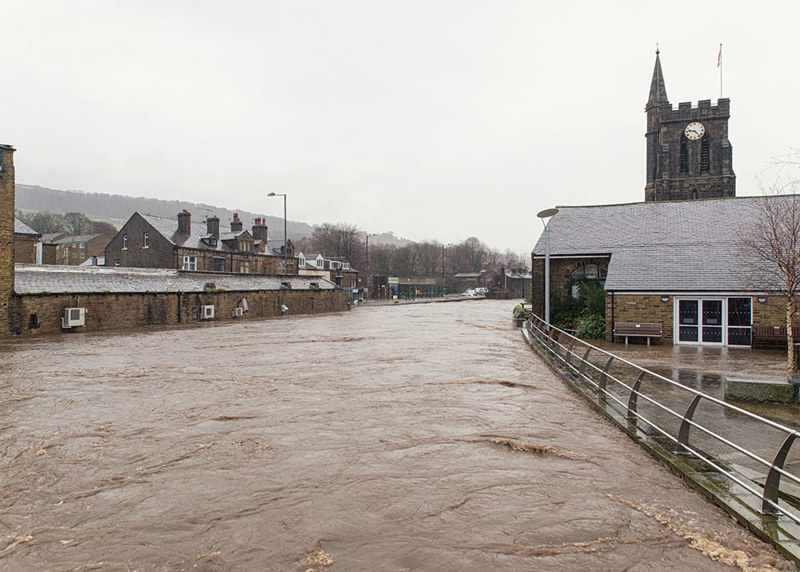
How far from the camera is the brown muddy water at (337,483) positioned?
176 inches

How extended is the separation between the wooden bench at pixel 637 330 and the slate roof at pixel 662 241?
1.48 meters

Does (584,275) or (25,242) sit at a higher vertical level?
(25,242)

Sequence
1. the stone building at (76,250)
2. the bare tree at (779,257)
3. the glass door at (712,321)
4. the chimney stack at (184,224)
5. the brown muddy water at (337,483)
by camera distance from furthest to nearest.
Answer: the stone building at (76,250)
the chimney stack at (184,224)
the glass door at (712,321)
the bare tree at (779,257)
the brown muddy water at (337,483)

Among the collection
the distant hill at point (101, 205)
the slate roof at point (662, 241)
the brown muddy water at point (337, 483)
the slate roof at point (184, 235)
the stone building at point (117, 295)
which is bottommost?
the brown muddy water at point (337, 483)

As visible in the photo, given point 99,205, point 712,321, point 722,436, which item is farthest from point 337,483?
point 99,205

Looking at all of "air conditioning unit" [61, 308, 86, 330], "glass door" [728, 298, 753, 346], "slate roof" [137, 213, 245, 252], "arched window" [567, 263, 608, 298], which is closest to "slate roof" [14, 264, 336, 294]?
"air conditioning unit" [61, 308, 86, 330]

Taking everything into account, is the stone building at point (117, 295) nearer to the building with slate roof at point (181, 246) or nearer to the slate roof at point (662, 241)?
the building with slate roof at point (181, 246)

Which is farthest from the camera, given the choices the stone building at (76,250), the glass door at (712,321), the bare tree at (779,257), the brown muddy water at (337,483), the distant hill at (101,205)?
the distant hill at (101,205)

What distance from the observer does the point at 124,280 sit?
101ft

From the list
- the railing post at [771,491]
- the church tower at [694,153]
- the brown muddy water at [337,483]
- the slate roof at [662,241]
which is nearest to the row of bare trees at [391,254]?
the church tower at [694,153]

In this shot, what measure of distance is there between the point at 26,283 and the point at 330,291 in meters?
26.4

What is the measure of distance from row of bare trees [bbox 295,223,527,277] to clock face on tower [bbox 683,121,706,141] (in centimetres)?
3613

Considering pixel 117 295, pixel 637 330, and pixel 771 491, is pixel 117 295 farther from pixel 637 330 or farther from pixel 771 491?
pixel 771 491

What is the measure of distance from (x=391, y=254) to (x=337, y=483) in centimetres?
10508
